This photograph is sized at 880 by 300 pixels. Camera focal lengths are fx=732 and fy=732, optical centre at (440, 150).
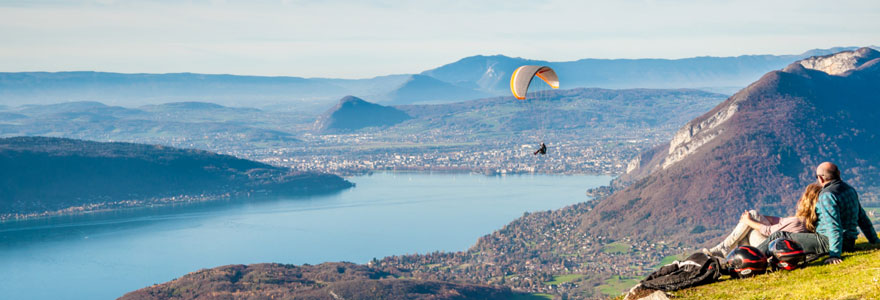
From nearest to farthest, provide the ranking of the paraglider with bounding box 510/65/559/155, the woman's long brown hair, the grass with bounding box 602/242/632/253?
the woman's long brown hair
the paraglider with bounding box 510/65/559/155
the grass with bounding box 602/242/632/253

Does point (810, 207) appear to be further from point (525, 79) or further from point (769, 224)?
point (525, 79)

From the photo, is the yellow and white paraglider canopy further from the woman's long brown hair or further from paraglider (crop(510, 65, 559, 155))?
the woman's long brown hair

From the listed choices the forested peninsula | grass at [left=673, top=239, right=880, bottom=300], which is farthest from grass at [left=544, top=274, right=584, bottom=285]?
the forested peninsula

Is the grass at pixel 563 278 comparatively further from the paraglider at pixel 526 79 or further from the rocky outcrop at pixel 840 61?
the rocky outcrop at pixel 840 61

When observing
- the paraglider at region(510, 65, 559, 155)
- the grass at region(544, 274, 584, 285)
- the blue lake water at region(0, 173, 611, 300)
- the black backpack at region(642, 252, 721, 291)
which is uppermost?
the paraglider at region(510, 65, 559, 155)

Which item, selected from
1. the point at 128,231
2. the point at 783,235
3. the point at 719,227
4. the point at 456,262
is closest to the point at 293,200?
the point at 128,231

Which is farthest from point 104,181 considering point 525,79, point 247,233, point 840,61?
point 840,61

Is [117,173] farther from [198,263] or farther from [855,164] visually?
[855,164]
